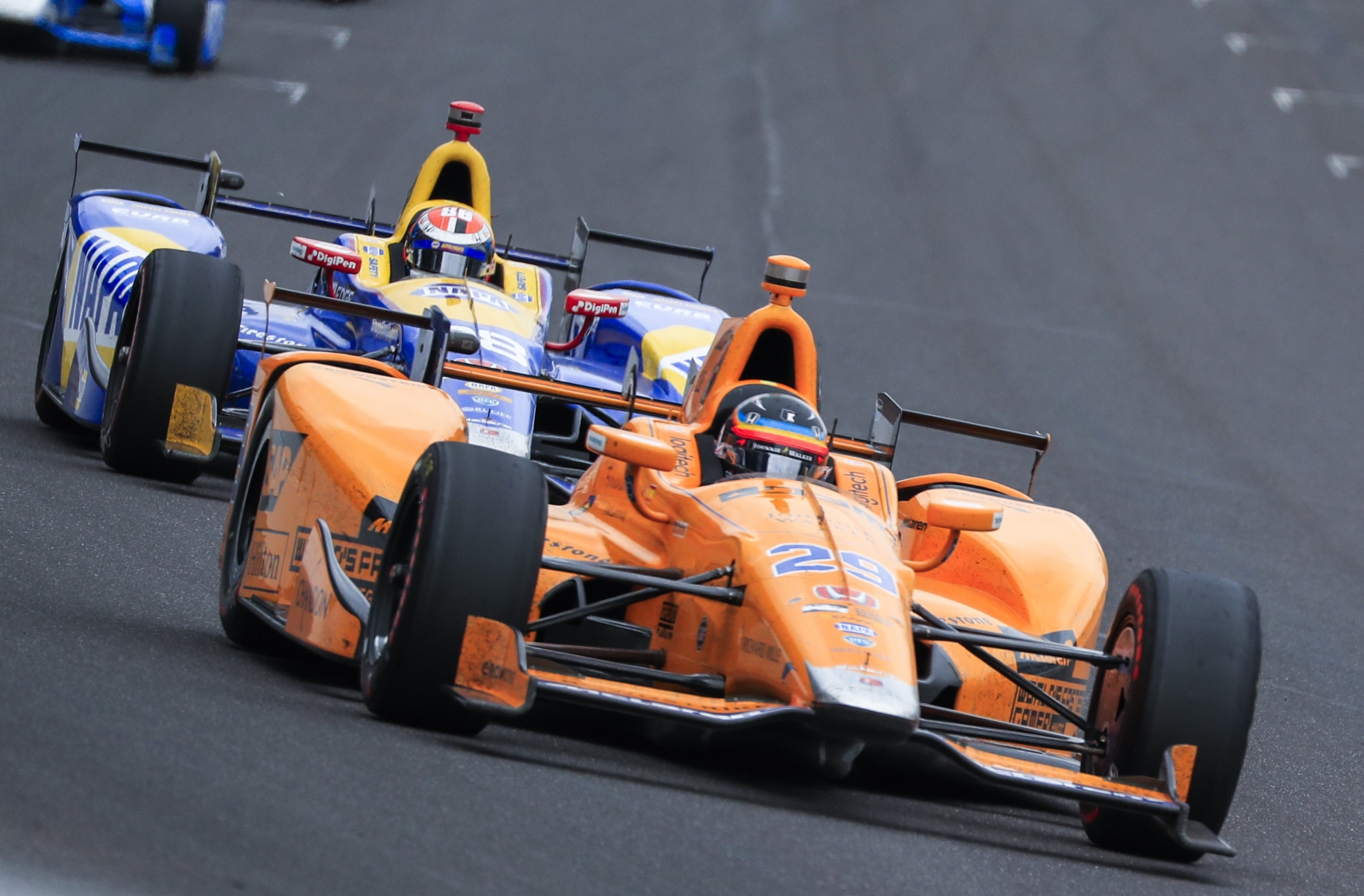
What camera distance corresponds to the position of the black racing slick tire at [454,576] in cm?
616

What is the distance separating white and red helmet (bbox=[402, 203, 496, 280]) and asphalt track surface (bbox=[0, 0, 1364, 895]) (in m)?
2.04

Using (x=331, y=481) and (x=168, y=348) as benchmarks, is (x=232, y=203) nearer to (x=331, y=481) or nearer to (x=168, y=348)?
(x=168, y=348)

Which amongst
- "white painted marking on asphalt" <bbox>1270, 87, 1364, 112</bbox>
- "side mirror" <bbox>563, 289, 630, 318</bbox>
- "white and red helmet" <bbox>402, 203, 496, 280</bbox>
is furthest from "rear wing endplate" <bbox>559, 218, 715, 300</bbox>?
"white painted marking on asphalt" <bbox>1270, 87, 1364, 112</bbox>

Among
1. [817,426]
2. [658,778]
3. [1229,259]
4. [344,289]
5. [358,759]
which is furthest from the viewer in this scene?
[1229,259]

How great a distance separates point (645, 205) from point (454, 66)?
6.19 metres

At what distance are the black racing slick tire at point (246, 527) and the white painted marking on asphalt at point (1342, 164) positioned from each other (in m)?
26.3

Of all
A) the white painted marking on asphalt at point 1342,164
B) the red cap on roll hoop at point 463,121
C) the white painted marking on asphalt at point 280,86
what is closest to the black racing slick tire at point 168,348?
the red cap on roll hoop at point 463,121

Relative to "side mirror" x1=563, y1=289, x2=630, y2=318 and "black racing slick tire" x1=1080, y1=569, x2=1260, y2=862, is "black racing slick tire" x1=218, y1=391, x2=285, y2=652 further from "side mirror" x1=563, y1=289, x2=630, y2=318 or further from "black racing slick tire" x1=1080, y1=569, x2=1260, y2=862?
"side mirror" x1=563, y1=289, x2=630, y2=318

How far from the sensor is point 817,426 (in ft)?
25.3

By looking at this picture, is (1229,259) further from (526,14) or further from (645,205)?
(526,14)

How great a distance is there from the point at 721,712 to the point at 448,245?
6.71 m

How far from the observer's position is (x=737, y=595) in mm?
6605

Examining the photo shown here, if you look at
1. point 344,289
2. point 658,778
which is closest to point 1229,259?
point 344,289

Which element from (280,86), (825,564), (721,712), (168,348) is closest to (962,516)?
(825,564)
